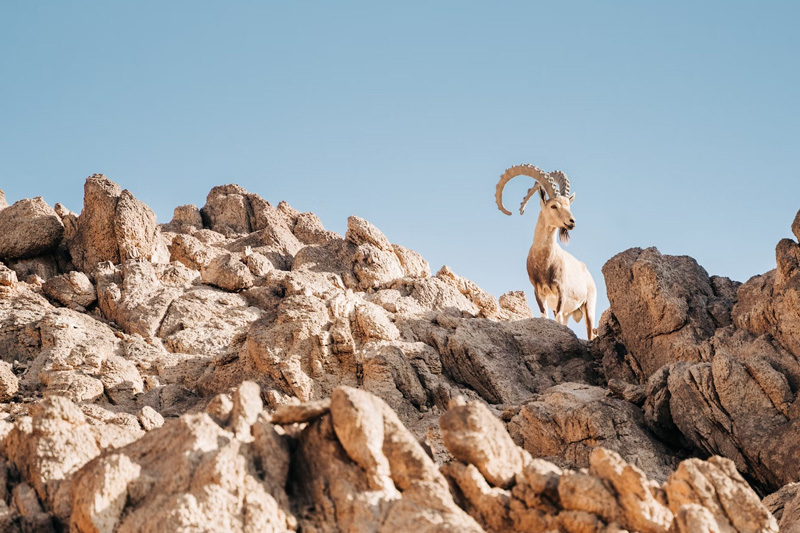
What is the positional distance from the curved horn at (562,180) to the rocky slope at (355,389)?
9.72ft

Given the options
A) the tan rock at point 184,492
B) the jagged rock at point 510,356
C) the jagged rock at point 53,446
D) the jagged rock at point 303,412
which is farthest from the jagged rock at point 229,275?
the tan rock at point 184,492

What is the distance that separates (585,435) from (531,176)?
473 inches

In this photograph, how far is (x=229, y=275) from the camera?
2309cm

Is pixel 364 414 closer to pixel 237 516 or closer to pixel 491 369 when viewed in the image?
pixel 237 516

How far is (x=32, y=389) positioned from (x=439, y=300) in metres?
8.52

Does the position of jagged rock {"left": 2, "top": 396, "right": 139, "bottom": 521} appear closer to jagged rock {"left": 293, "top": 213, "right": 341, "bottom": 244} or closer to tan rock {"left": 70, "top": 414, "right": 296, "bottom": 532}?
tan rock {"left": 70, "top": 414, "right": 296, "bottom": 532}

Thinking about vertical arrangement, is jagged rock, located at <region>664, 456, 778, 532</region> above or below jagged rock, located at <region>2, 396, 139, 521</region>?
above

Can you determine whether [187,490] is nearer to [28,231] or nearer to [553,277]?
[28,231]

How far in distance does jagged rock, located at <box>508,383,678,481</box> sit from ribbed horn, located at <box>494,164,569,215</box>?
10523 millimetres

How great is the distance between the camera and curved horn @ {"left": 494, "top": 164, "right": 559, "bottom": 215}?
26.8m

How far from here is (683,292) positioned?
2089 cm

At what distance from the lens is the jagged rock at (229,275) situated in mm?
23031

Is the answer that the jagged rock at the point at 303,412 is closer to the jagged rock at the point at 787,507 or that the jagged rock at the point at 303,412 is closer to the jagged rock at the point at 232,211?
the jagged rock at the point at 787,507

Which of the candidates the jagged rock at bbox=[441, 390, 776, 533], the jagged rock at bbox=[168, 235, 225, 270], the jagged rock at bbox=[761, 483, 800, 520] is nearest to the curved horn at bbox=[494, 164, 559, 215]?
the jagged rock at bbox=[168, 235, 225, 270]
